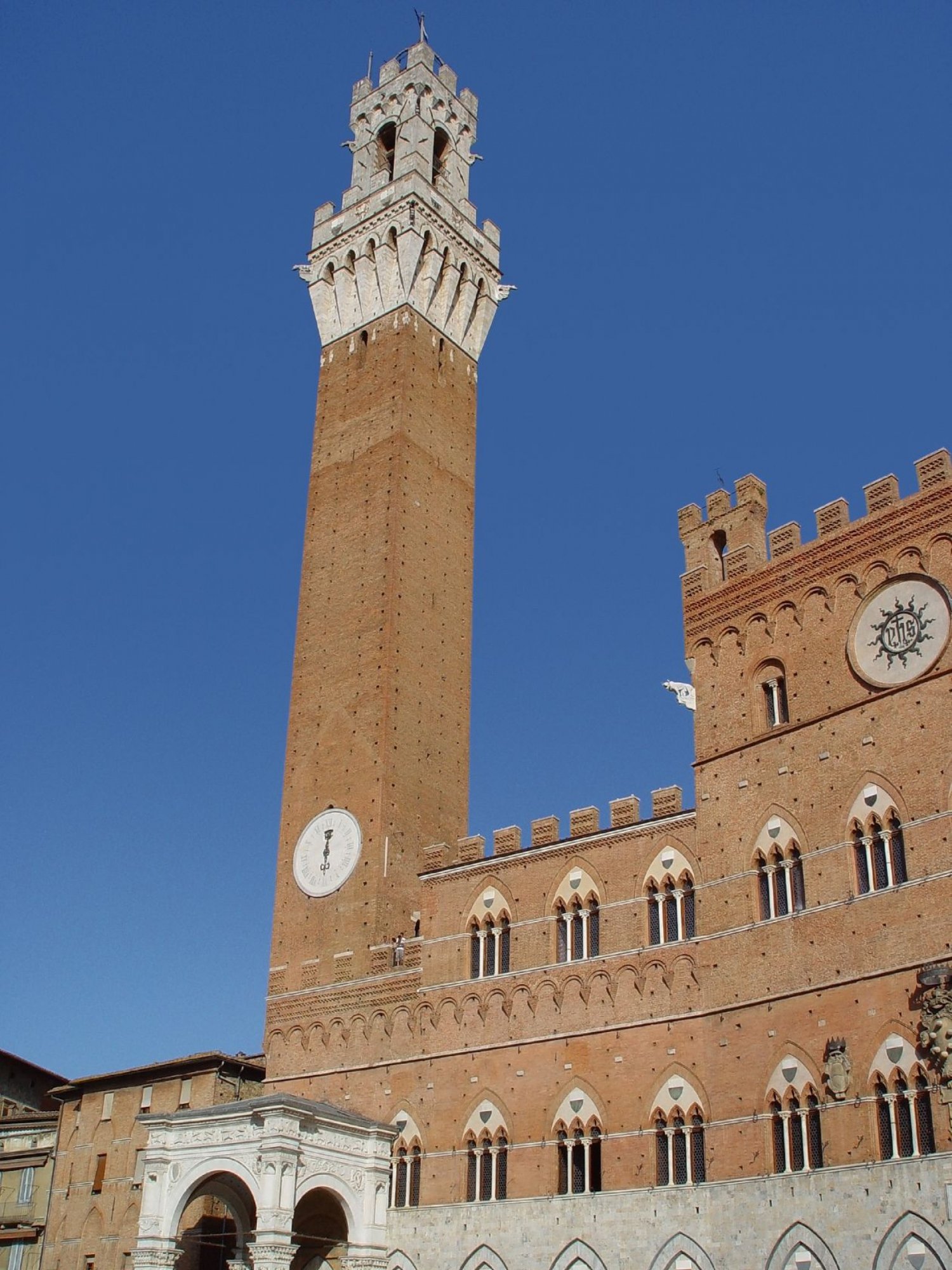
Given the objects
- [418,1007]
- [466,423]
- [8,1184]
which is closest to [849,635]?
[418,1007]

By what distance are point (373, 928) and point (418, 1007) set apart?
7.44 ft

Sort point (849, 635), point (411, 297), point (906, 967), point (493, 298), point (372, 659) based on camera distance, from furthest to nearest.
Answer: point (493, 298)
point (411, 297)
point (372, 659)
point (849, 635)
point (906, 967)

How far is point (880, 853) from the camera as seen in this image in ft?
78.2

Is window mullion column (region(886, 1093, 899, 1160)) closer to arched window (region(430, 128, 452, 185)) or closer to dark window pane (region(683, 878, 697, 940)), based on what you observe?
dark window pane (region(683, 878, 697, 940))

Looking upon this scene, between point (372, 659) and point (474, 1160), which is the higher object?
point (372, 659)

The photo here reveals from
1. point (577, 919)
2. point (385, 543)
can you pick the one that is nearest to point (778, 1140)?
point (577, 919)

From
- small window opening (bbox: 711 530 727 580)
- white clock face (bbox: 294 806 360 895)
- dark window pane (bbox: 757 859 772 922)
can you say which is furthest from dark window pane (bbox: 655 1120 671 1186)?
small window opening (bbox: 711 530 727 580)

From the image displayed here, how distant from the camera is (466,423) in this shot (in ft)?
131

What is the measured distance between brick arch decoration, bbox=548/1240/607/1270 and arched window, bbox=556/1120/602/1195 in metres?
0.89

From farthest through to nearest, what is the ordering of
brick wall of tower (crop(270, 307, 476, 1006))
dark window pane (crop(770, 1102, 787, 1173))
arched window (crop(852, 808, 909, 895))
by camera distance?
1. brick wall of tower (crop(270, 307, 476, 1006))
2. arched window (crop(852, 808, 909, 895))
3. dark window pane (crop(770, 1102, 787, 1173))

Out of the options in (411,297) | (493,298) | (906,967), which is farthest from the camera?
(493,298)

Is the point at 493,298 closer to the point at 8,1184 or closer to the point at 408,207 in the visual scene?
the point at 408,207

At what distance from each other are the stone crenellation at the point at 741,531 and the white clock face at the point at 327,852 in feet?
31.3

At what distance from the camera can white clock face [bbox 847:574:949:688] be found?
2445cm
